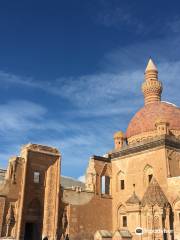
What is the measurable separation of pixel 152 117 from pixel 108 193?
8.92m

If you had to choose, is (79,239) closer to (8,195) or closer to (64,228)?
(64,228)

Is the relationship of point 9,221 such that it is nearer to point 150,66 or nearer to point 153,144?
point 153,144

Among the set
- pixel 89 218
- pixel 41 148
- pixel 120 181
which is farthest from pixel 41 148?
pixel 120 181

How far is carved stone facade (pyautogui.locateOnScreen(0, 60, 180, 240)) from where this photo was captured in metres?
25.2

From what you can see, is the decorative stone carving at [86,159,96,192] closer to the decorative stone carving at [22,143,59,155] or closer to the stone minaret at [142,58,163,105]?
the decorative stone carving at [22,143,59,155]

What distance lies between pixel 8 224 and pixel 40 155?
248 inches

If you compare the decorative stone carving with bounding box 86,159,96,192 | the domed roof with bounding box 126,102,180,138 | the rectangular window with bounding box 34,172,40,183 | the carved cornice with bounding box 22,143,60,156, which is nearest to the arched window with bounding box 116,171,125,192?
the decorative stone carving with bounding box 86,159,96,192

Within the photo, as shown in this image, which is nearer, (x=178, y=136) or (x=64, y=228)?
(x=64, y=228)

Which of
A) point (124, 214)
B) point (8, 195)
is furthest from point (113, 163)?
point (8, 195)

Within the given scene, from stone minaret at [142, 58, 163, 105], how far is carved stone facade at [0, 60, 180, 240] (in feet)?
12.6

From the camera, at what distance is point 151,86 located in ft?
127

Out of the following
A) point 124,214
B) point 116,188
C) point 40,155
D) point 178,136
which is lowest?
point 124,214

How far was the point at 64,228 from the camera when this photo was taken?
90.4 ft

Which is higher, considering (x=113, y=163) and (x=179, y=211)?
(x=113, y=163)
